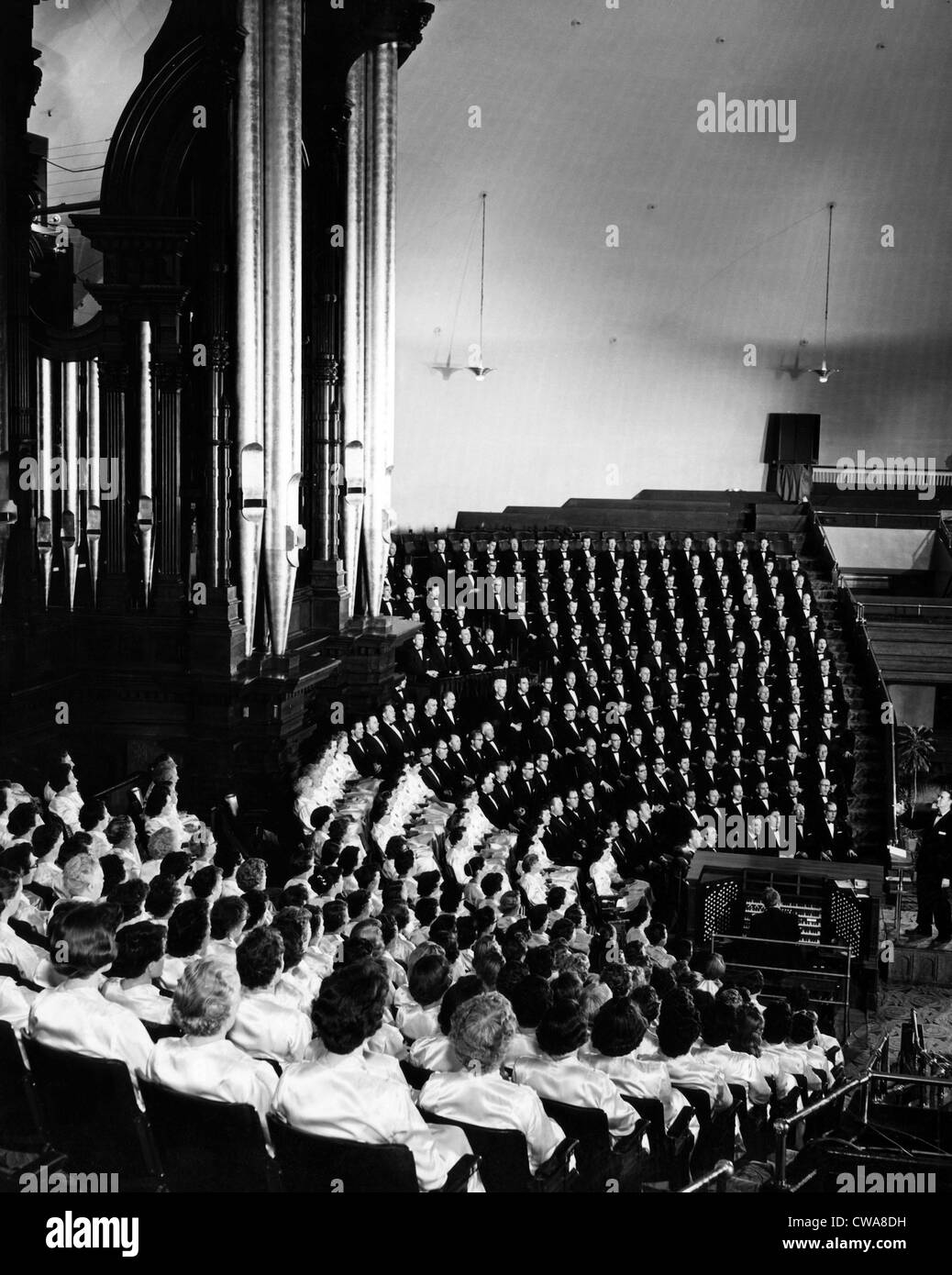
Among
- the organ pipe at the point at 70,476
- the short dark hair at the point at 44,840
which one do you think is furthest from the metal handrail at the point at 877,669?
the short dark hair at the point at 44,840

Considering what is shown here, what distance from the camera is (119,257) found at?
10312mm

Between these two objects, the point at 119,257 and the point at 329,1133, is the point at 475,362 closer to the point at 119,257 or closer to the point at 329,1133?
the point at 119,257

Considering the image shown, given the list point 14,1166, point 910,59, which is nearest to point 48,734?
point 14,1166

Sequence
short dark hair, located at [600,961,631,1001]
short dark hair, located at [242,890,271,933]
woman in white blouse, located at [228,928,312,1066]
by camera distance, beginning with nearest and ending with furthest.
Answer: woman in white blouse, located at [228,928,312,1066] → short dark hair, located at [600,961,631,1001] → short dark hair, located at [242,890,271,933]

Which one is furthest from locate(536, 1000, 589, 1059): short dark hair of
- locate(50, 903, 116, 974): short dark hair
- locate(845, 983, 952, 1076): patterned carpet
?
locate(845, 983, 952, 1076): patterned carpet

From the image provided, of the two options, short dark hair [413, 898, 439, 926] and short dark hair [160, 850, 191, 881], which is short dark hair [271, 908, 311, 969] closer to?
short dark hair [160, 850, 191, 881]

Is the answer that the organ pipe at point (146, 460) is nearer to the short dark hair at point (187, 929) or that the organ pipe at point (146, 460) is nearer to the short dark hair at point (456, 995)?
the short dark hair at point (187, 929)

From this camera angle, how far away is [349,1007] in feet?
11.1

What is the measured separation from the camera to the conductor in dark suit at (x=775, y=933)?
9398 millimetres

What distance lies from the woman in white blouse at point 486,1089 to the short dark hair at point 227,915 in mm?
1264

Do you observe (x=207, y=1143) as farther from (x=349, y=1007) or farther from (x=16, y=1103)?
(x=16, y=1103)

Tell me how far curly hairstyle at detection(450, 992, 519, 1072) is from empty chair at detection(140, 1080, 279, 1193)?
61 cm

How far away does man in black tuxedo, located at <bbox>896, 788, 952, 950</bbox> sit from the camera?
11.2 metres

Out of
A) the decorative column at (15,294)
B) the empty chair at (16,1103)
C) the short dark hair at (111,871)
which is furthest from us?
the decorative column at (15,294)
